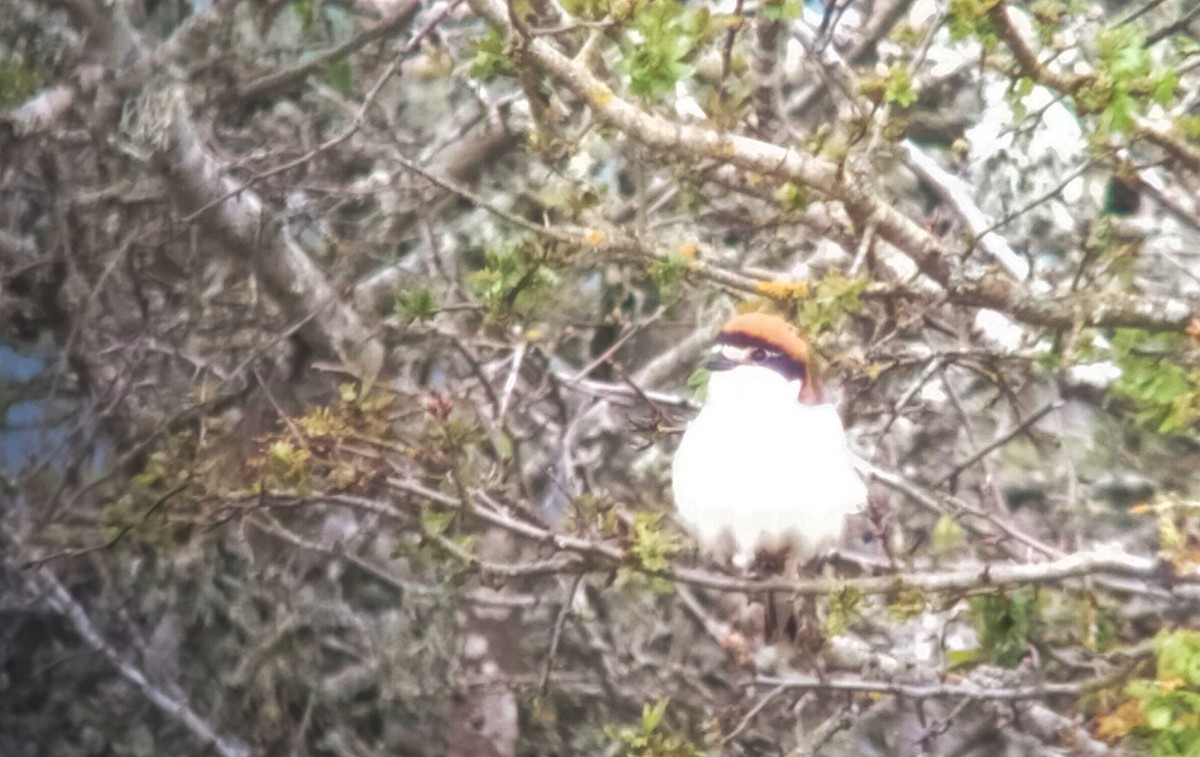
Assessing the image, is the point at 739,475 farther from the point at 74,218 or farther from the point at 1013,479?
the point at 74,218

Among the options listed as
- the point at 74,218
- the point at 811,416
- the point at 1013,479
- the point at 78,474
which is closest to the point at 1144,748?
the point at 811,416

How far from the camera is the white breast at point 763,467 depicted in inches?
27.8

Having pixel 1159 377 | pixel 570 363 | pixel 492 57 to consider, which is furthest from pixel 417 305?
pixel 1159 377

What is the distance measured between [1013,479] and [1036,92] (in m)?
0.45

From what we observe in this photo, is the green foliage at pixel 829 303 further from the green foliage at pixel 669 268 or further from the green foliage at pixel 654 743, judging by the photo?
the green foliage at pixel 654 743

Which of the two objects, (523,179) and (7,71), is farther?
(523,179)

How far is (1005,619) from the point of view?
80cm

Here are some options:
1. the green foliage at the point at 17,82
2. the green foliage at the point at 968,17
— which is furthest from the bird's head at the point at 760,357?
the green foliage at the point at 17,82

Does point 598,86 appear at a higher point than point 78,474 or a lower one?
higher

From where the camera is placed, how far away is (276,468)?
0.80 metres

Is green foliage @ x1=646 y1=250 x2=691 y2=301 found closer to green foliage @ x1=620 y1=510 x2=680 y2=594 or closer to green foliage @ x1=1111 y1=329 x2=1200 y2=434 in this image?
green foliage @ x1=620 y1=510 x2=680 y2=594

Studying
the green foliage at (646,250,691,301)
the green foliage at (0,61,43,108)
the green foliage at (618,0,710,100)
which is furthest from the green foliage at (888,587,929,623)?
the green foliage at (0,61,43,108)

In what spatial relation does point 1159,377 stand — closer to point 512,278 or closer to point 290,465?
point 512,278

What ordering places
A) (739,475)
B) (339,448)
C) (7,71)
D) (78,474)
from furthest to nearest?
(78,474), (7,71), (339,448), (739,475)
